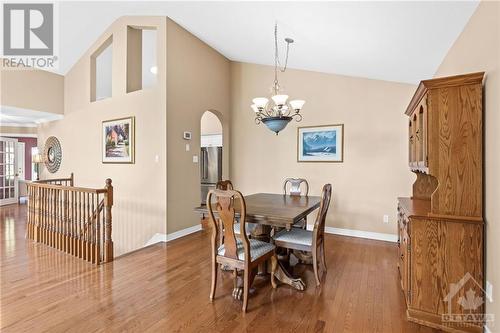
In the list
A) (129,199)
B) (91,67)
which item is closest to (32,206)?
(129,199)

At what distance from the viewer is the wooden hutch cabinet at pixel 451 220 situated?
1.88 metres

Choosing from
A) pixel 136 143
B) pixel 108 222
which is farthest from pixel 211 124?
pixel 108 222

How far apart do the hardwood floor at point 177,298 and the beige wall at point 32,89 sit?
11.2ft

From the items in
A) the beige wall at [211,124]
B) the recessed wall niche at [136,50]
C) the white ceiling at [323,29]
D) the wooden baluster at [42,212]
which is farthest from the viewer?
the beige wall at [211,124]

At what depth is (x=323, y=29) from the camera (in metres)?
2.91

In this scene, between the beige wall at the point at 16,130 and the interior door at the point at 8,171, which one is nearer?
the interior door at the point at 8,171

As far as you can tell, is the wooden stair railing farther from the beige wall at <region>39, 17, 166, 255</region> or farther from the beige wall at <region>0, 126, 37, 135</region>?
the beige wall at <region>0, 126, 37, 135</region>

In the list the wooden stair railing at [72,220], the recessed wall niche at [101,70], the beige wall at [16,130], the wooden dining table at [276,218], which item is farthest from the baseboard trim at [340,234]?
the beige wall at [16,130]

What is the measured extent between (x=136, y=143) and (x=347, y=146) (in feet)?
11.7

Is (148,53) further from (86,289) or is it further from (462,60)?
(462,60)

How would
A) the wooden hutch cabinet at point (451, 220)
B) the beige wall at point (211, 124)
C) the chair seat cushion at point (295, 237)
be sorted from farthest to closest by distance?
the beige wall at point (211, 124) → the chair seat cushion at point (295, 237) → the wooden hutch cabinet at point (451, 220)

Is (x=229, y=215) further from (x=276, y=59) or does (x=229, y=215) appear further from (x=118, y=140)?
(x=118, y=140)

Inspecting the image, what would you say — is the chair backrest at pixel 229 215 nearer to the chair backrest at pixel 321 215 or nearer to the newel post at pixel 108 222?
the chair backrest at pixel 321 215

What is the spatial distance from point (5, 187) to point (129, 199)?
17.6ft
